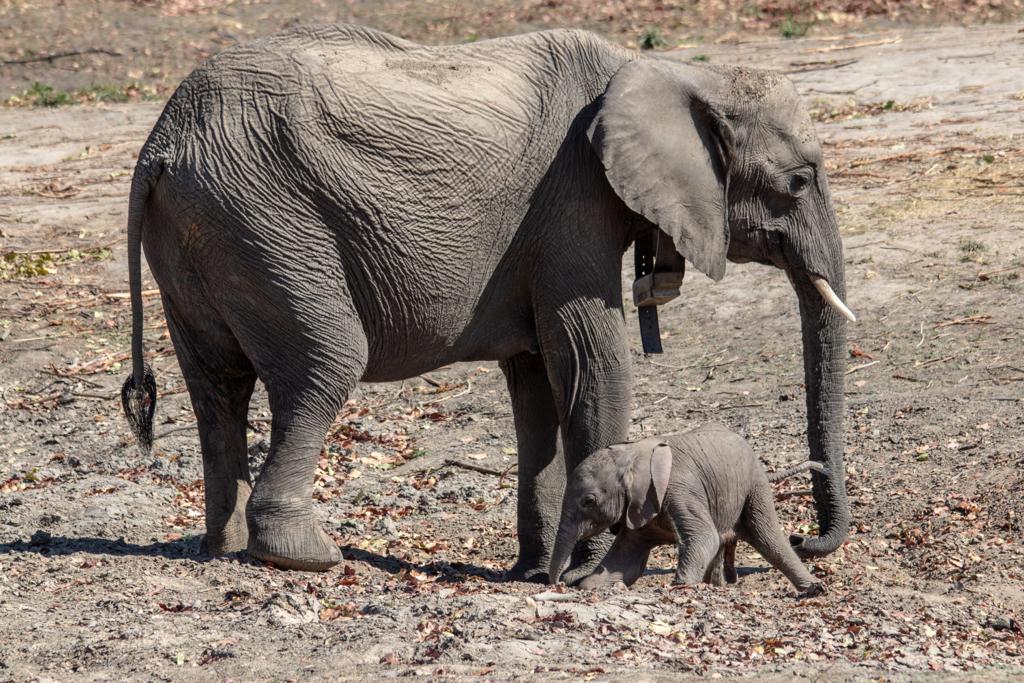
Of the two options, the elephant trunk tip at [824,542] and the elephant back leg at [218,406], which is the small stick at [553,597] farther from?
the elephant back leg at [218,406]

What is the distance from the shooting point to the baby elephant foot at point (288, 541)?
7.23 m

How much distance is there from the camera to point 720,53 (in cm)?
1948

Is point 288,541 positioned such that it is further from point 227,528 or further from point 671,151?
point 671,151

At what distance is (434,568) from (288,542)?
1.09 metres

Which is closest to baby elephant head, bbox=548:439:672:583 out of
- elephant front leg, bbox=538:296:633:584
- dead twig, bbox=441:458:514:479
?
elephant front leg, bbox=538:296:633:584

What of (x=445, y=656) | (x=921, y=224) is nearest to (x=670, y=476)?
(x=445, y=656)

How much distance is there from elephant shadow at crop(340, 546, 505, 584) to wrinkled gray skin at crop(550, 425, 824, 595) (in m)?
0.75

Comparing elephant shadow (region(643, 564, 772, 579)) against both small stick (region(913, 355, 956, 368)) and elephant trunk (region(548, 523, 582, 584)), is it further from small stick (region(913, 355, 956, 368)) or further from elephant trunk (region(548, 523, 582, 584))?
small stick (region(913, 355, 956, 368))

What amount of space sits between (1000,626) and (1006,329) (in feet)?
14.7

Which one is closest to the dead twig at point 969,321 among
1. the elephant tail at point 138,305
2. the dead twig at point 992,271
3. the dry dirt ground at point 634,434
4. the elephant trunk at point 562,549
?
the dry dirt ground at point 634,434

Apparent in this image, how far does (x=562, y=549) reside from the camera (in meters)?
7.35

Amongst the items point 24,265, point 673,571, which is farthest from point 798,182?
point 24,265

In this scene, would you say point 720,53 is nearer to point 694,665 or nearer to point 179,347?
point 179,347

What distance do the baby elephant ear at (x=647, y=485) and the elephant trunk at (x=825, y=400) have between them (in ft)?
3.14
